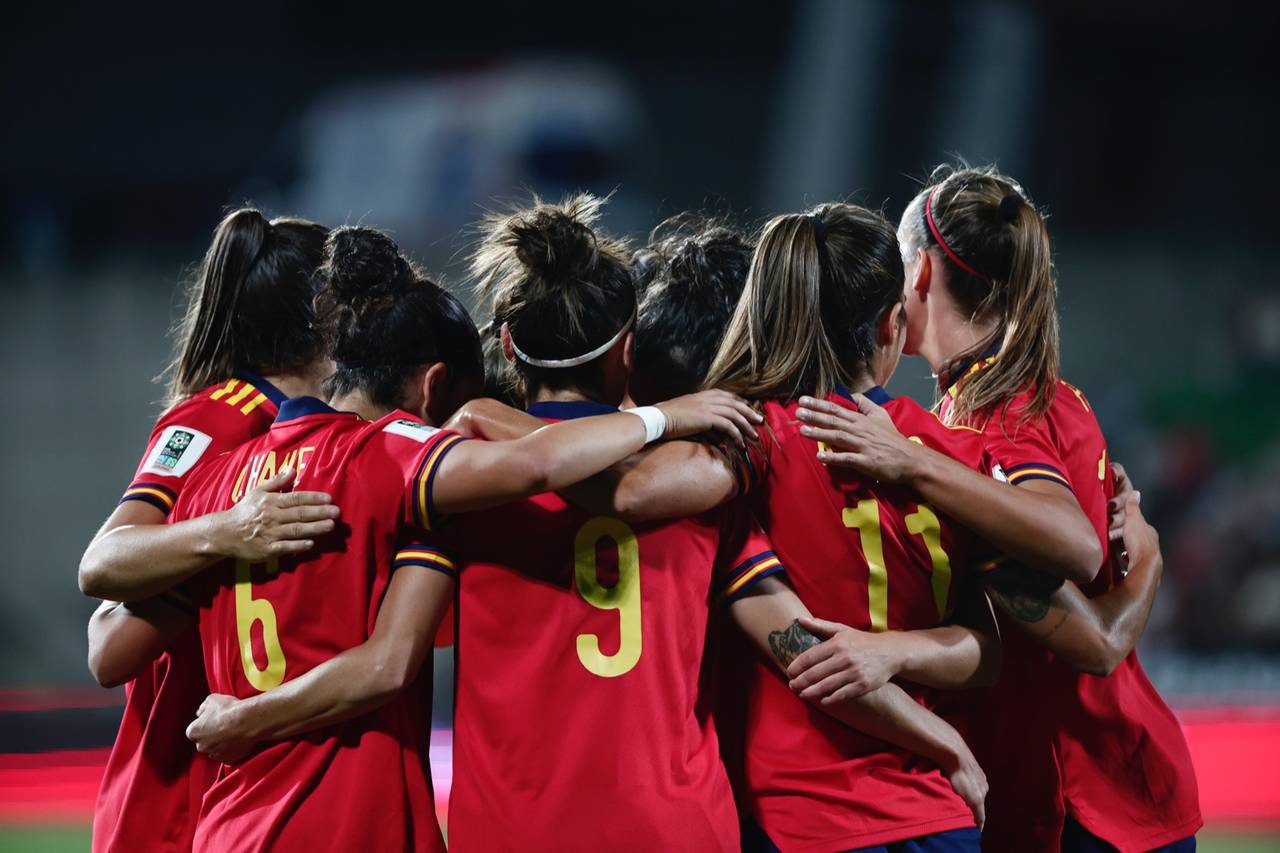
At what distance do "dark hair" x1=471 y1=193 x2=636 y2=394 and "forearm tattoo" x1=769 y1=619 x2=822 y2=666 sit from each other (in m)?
0.53

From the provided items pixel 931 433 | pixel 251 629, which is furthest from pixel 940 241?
pixel 251 629

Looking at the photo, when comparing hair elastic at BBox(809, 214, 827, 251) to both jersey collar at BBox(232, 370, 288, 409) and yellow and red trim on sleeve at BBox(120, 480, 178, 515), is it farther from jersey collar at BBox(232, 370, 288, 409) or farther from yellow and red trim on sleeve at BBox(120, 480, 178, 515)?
yellow and red trim on sleeve at BBox(120, 480, 178, 515)

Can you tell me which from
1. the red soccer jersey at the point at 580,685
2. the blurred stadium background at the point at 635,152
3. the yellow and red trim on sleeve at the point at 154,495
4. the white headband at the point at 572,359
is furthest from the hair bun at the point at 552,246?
the blurred stadium background at the point at 635,152

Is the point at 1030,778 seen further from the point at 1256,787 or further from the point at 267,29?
the point at 267,29

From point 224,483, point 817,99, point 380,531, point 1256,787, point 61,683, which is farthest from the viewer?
point 817,99

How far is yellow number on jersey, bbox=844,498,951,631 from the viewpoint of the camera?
214cm

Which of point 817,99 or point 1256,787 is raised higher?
point 817,99

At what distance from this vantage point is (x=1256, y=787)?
19.8 ft

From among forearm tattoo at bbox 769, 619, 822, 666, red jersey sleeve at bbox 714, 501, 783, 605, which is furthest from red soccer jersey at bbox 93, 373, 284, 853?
forearm tattoo at bbox 769, 619, 822, 666

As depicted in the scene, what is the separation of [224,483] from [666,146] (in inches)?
458

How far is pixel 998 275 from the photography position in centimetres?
247

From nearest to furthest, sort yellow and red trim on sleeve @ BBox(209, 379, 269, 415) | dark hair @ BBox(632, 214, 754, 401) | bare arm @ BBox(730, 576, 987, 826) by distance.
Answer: bare arm @ BBox(730, 576, 987, 826), yellow and red trim on sleeve @ BBox(209, 379, 269, 415), dark hair @ BBox(632, 214, 754, 401)

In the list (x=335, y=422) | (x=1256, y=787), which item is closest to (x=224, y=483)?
(x=335, y=422)

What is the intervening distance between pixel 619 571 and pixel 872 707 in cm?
49
